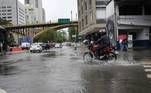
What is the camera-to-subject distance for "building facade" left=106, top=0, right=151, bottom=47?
206 feet

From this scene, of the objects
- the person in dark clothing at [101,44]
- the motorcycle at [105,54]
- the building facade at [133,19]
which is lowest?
the motorcycle at [105,54]

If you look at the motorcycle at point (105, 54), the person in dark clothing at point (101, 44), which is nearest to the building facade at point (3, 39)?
the motorcycle at point (105, 54)

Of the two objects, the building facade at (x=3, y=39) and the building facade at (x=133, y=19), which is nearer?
the building facade at (x=3, y=39)

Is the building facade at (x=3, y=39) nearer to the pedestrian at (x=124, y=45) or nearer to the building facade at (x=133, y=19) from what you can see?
the building facade at (x=133, y=19)

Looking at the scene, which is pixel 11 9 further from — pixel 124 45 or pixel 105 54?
pixel 105 54

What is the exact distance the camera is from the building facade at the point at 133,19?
6294 cm

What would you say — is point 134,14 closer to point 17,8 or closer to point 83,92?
point 83,92

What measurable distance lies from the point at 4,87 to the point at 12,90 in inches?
42.9

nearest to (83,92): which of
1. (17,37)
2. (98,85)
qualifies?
(98,85)

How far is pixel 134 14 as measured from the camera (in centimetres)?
6625

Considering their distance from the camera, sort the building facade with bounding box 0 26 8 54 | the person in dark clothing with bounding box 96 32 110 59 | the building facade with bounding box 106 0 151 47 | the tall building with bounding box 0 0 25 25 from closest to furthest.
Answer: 1. the person in dark clothing with bounding box 96 32 110 59
2. the building facade with bounding box 0 26 8 54
3. the building facade with bounding box 106 0 151 47
4. the tall building with bounding box 0 0 25 25

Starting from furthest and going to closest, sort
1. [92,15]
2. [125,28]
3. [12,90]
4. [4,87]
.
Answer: [92,15]
[125,28]
[4,87]
[12,90]

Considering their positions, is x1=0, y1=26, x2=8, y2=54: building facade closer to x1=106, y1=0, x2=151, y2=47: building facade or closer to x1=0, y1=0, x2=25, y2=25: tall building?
x1=106, y1=0, x2=151, y2=47: building facade

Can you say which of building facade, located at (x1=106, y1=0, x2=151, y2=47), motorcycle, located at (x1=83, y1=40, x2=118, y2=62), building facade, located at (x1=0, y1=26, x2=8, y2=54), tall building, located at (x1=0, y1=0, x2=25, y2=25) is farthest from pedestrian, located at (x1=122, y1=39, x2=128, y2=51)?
tall building, located at (x1=0, y1=0, x2=25, y2=25)
